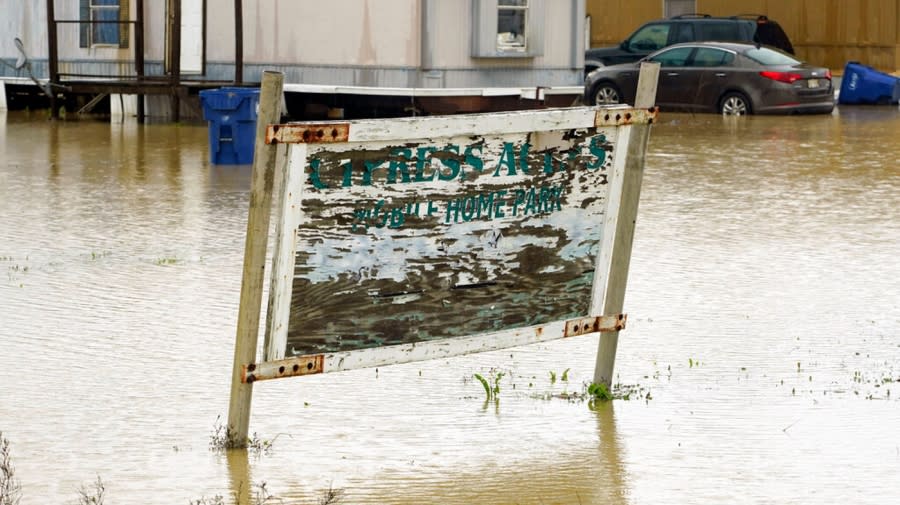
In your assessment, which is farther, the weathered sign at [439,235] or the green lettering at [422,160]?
the green lettering at [422,160]

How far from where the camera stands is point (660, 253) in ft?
A: 39.8

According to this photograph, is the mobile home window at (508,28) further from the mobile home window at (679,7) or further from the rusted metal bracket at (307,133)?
the rusted metal bracket at (307,133)

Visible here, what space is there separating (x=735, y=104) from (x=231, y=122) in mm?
12541

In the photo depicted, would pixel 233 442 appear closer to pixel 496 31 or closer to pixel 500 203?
pixel 500 203

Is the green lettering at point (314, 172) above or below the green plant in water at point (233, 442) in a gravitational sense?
above

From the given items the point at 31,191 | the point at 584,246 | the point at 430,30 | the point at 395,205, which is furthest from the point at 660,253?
the point at 430,30

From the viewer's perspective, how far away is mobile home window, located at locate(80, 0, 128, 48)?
27.3 m

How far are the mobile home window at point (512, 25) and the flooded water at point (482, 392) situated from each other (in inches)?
498

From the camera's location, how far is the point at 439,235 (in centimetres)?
671

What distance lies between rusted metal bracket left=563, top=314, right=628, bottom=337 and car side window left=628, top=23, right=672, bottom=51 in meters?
26.7

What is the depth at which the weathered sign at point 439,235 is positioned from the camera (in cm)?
632

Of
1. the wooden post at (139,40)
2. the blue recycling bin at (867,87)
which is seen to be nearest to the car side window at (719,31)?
the blue recycling bin at (867,87)

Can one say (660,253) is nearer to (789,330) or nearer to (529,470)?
(789,330)

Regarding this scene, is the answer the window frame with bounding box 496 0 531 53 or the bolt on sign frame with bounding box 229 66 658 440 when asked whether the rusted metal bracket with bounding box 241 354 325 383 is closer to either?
the bolt on sign frame with bounding box 229 66 658 440
